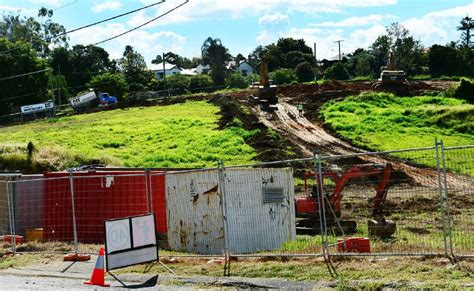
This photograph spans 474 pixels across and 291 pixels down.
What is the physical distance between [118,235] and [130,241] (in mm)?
289

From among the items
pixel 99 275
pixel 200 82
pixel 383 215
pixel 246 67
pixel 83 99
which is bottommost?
pixel 99 275

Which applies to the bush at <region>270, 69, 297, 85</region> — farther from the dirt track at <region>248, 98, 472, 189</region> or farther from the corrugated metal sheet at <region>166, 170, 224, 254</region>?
the corrugated metal sheet at <region>166, 170, 224, 254</region>

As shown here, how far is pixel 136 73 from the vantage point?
105 m

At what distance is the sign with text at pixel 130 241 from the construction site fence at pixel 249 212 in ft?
4.89

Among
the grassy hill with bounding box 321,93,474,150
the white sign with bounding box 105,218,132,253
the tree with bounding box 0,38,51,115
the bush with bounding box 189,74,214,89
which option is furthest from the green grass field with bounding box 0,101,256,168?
the bush with bounding box 189,74,214,89

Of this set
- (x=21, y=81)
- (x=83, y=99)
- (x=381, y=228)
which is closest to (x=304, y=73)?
(x=83, y=99)

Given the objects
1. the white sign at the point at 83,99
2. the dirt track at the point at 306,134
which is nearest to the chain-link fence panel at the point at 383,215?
the dirt track at the point at 306,134

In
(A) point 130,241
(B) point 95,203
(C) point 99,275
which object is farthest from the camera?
(B) point 95,203

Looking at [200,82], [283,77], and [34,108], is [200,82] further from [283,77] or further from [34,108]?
[34,108]

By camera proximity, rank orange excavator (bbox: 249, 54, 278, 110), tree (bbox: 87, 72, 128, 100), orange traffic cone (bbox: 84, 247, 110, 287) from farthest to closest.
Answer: tree (bbox: 87, 72, 128, 100) < orange excavator (bbox: 249, 54, 278, 110) < orange traffic cone (bbox: 84, 247, 110, 287)

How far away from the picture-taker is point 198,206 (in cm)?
1714

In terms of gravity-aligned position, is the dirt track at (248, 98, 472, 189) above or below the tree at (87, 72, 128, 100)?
below

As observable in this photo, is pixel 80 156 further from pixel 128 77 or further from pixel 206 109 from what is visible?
pixel 128 77

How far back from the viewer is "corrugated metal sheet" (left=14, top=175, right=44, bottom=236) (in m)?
22.1
